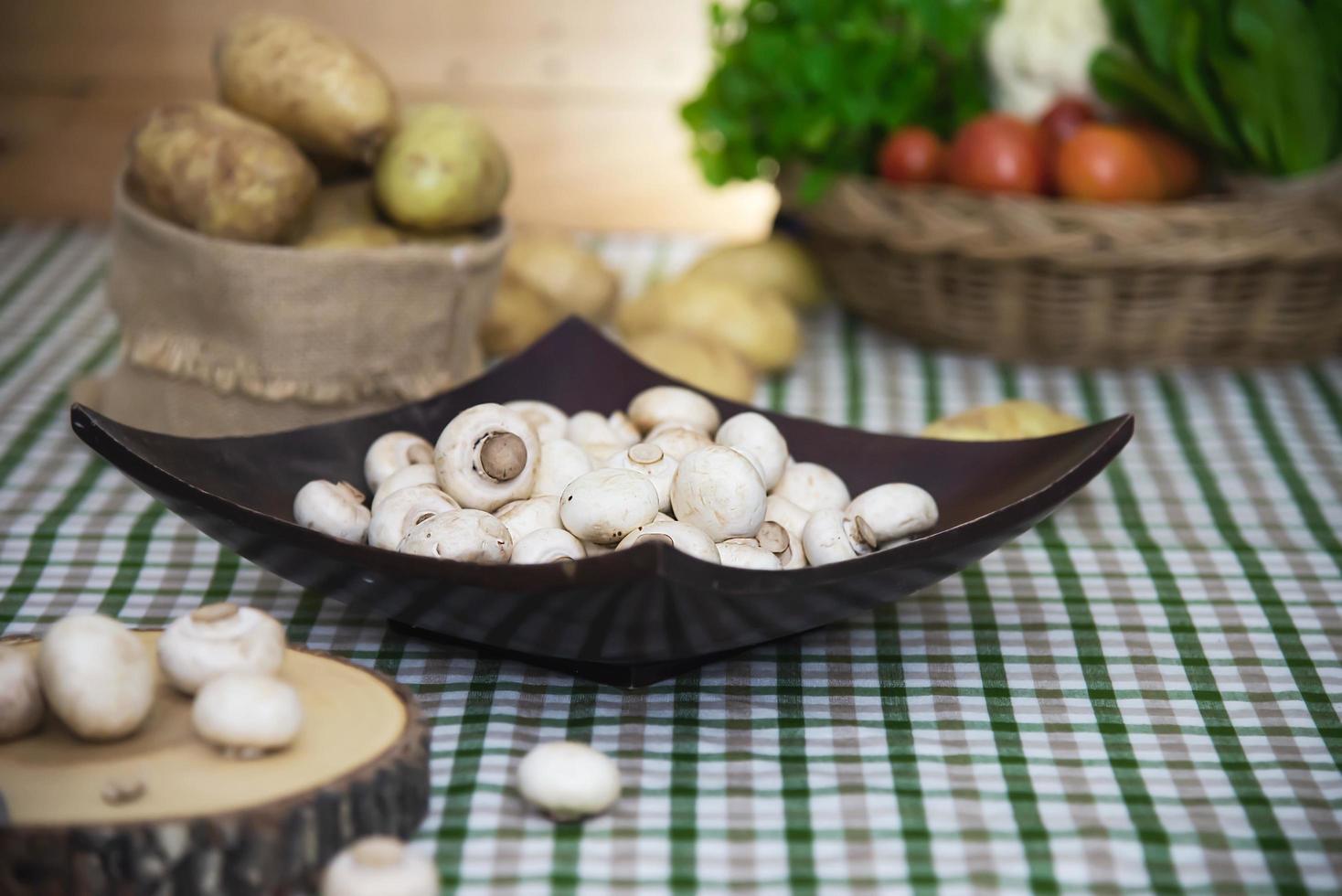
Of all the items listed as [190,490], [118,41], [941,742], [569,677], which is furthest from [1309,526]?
[118,41]

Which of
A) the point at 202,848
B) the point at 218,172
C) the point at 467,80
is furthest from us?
the point at 467,80

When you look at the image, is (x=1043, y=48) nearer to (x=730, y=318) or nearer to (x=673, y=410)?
(x=730, y=318)

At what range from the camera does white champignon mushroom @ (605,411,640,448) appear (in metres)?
0.83

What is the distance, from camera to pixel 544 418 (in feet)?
2.72

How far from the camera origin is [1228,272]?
1.18 metres

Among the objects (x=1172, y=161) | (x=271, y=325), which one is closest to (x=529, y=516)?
(x=271, y=325)

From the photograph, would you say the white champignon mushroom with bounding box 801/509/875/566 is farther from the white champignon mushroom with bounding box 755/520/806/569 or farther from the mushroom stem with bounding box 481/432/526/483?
the mushroom stem with bounding box 481/432/526/483

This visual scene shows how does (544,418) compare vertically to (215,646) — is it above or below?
above

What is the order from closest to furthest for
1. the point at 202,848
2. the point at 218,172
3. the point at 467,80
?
the point at 202,848 → the point at 218,172 → the point at 467,80

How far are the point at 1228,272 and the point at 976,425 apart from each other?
0.34 metres

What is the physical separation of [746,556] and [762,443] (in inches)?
4.6

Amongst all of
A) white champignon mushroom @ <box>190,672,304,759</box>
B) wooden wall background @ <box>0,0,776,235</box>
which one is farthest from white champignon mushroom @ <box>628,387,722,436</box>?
wooden wall background @ <box>0,0,776,235</box>

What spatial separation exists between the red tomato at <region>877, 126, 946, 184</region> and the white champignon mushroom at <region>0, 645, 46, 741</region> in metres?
0.92

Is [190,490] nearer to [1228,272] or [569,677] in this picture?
[569,677]
